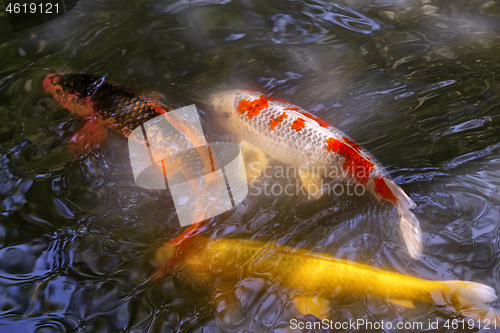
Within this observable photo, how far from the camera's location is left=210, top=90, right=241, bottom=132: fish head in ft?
8.39

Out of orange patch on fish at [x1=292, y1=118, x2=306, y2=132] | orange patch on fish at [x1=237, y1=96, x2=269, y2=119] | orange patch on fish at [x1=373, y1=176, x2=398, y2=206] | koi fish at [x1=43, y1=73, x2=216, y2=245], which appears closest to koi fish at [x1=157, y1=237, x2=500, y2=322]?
koi fish at [x1=43, y1=73, x2=216, y2=245]

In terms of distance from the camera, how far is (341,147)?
2.12 metres

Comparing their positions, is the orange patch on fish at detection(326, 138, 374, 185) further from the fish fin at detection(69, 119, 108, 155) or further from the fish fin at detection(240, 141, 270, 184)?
the fish fin at detection(69, 119, 108, 155)

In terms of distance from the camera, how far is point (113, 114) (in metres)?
2.41

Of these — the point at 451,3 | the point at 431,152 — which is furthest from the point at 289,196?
the point at 451,3

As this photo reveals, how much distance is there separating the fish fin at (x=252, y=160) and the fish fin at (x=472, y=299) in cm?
130

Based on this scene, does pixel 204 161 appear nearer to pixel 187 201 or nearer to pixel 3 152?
pixel 187 201

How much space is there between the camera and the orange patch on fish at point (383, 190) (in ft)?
6.40

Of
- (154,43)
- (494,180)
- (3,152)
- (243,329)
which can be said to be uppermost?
(154,43)

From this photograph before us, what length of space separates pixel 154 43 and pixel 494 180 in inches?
116

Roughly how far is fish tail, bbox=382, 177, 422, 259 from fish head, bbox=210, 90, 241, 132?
122 centimetres

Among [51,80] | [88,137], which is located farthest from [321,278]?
[51,80]

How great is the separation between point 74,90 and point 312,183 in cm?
192

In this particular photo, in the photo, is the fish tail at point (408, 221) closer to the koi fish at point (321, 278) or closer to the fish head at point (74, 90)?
the koi fish at point (321, 278)
